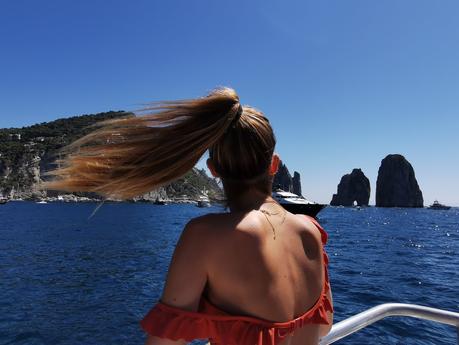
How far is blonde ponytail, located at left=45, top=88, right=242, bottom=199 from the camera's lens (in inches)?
60.1

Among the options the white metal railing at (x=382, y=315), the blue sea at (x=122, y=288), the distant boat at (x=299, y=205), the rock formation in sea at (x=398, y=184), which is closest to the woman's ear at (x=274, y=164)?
the blue sea at (x=122, y=288)

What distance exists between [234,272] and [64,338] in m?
12.0

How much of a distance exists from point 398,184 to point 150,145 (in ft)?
648

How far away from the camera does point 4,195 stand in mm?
151875

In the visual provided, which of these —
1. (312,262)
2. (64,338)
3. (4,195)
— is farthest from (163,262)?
(4,195)

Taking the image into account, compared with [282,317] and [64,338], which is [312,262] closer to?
[282,317]

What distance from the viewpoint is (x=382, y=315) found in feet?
9.32

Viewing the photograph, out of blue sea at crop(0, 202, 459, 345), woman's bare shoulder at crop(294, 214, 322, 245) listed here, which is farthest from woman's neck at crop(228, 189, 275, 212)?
blue sea at crop(0, 202, 459, 345)

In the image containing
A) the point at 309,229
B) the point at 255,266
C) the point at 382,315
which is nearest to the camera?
the point at 255,266

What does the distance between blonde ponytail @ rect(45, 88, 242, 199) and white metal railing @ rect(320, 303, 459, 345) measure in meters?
1.57

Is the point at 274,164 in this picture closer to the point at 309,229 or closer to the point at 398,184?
the point at 309,229

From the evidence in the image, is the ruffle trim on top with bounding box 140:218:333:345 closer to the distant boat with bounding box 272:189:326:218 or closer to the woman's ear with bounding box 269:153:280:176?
the woman's ear with bounding box 269:153:280:176

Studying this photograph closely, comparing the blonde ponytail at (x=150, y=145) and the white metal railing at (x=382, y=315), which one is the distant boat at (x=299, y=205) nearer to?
the white metal railing at (x=382, y=315)

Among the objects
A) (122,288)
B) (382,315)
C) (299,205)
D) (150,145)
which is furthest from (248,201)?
(299,205)
